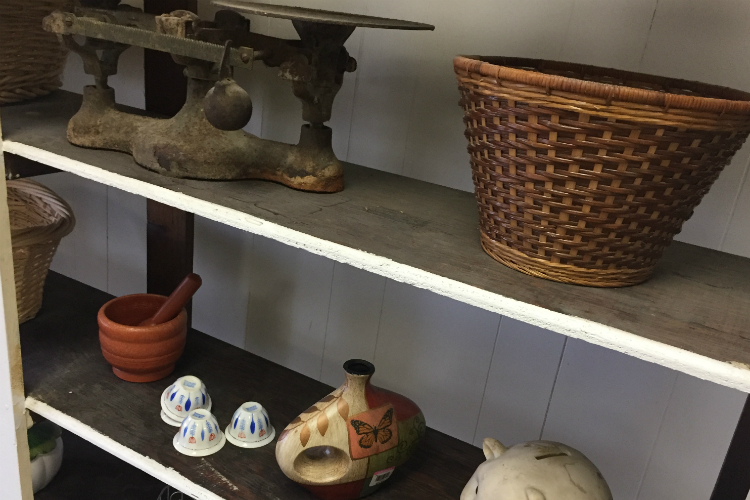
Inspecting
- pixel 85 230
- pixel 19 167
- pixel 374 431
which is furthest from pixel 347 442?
pixel 85 230

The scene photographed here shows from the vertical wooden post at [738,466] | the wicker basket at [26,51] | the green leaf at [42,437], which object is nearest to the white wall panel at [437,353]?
the vertical wooden post at [738,466]

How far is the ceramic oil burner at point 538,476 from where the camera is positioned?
64 centimetres

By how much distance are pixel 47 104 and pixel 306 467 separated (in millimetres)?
748

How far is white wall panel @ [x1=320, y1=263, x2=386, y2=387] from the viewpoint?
3.51ft

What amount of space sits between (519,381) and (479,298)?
45 centimetres

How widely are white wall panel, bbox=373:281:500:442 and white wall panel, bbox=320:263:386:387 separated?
2 cm

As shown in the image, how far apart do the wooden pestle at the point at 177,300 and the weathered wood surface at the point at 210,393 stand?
0.10 meters

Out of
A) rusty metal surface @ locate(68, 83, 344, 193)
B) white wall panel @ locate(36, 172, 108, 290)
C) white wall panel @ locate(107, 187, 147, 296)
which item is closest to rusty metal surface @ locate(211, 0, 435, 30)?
rusty metal surface @ locate(68, 83, 344, 193)

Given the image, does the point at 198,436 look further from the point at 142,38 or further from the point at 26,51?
the point at 26,51

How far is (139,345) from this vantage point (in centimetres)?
93

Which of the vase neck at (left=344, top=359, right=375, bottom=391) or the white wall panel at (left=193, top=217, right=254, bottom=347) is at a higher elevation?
the vase neck at (left=344, top=359, right=375, bottom=391)

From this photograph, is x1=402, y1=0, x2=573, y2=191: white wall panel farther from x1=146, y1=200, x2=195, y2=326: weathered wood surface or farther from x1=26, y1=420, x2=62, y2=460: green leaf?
x1=26, y1=420, x2=62, y2=460: green leaf

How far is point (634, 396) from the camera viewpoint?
35.0 inches

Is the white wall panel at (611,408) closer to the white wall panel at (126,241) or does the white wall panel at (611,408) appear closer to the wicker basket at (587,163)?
the wicker basket at (587,163)
